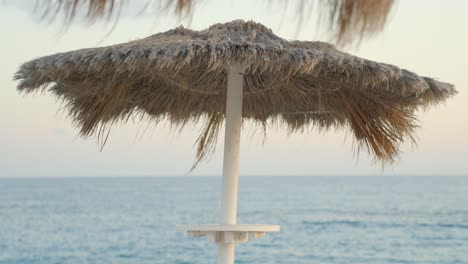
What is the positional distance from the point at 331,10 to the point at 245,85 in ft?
10.7

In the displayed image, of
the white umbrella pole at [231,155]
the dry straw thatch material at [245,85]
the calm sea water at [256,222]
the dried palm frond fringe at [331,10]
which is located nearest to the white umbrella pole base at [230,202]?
the white umbrella pole at [231,155]

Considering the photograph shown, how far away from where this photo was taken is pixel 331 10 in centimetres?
93

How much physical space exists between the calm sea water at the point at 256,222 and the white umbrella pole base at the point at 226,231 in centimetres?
1127

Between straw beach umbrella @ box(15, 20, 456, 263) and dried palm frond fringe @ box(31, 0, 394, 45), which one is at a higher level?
straw beach umbrella @ box(15, 20, 456, 263)

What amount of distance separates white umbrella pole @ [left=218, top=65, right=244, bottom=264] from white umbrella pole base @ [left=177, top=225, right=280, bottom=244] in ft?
0.25

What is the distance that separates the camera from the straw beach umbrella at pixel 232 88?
3.12m

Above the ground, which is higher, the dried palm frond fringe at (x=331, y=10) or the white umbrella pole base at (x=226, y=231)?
the dried palm frond fringe at (x=331, y=10)

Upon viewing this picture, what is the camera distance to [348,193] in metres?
32.3

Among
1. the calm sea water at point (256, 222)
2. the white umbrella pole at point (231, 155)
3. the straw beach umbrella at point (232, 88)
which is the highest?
the straw beach umbrella at point (232, 88)

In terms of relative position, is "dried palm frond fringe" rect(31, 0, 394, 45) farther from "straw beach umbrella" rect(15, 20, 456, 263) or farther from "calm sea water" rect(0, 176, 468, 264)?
"calm sea water" rect(0, 176, 468, 264)

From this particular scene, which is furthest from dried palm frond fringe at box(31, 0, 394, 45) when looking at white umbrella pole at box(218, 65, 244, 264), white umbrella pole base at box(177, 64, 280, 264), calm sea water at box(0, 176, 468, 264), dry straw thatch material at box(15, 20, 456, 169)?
calm sea water at box(0, 176, 468, 264)

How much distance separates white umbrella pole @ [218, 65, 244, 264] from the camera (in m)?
3.63

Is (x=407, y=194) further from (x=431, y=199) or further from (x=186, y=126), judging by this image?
(x=186, y=126)

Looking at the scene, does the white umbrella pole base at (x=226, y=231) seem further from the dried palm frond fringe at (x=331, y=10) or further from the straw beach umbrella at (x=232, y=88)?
the dried palm frond fringe at (x=331, y=10)
